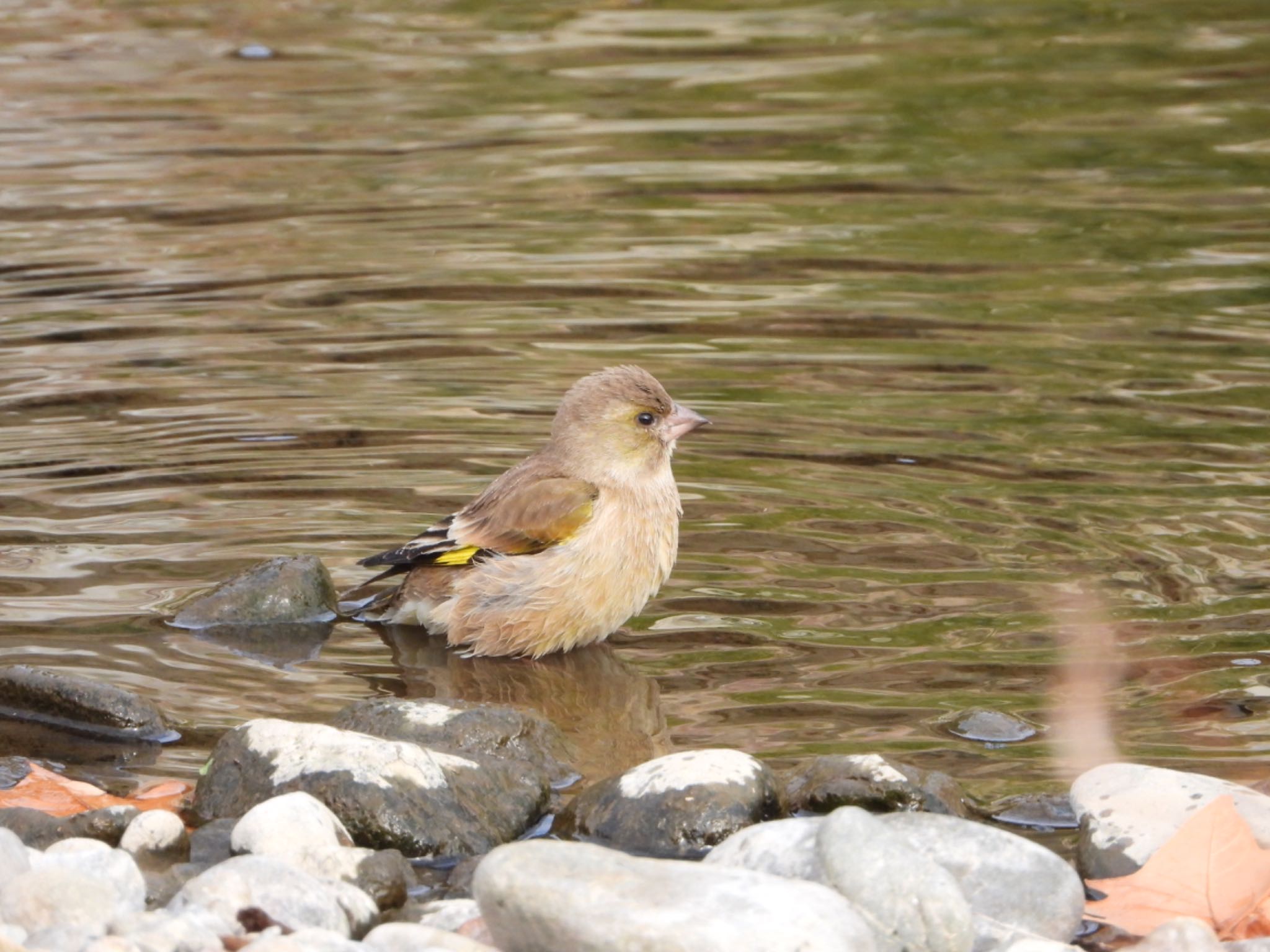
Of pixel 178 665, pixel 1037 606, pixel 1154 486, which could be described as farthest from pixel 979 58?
pixel 178 665

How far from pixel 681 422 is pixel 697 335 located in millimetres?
3382

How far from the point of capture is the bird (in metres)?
6.88

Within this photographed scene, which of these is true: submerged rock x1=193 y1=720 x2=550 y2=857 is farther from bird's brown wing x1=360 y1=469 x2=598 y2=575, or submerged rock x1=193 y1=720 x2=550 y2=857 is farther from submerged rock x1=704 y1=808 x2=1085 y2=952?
bird's brown wing x1=360 y1=469 x2=598 y2=575

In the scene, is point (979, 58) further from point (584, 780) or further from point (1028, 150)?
point (584, 780)

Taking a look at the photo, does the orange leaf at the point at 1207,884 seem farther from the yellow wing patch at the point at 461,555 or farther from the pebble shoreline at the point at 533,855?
the yellow wing patch at the point at 461,555

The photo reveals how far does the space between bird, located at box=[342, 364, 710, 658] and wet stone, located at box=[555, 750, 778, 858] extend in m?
1.46

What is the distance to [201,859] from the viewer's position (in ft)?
16.8

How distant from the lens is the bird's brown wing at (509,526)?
6984mm

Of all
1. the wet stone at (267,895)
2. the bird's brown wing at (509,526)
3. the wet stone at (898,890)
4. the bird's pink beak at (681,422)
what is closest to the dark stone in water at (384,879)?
the wet stone at (267,895)

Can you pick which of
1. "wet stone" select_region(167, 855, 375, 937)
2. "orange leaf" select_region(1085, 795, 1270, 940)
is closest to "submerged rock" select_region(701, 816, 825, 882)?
"orange leaf" select_region(1085, 795, 1270, 940)

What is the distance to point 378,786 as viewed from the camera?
17.2 feet

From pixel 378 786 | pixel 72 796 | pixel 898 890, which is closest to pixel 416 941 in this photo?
pixel 378 786

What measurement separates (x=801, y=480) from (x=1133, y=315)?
125 inches

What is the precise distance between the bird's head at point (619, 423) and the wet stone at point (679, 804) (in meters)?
1.93
